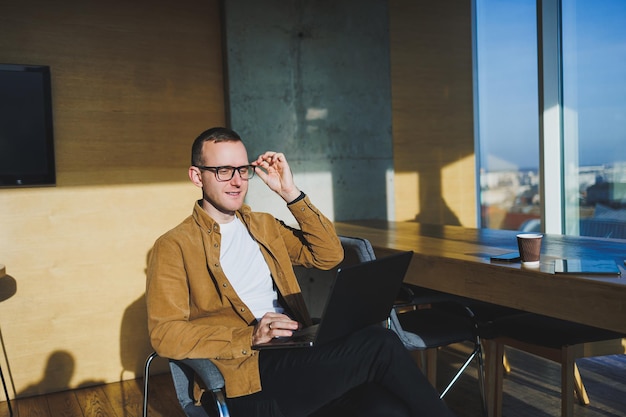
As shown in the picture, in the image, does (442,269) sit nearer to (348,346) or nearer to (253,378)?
(348,346)

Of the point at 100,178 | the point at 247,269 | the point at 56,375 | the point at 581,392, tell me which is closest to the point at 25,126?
the point at 100,178

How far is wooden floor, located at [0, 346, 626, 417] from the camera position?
312cm

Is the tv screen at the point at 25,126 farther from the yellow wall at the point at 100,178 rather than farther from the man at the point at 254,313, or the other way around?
the man at the point at 254,313

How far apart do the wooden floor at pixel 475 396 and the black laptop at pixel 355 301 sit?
1.45 meters

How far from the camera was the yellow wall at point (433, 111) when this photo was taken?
4758mm

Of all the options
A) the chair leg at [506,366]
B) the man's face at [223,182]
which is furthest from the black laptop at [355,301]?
the chair leg at [506,366]

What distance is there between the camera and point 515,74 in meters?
4.73

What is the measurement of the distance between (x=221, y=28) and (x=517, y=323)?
2.59 m

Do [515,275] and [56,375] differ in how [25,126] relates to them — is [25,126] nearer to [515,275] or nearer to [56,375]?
[56,375]

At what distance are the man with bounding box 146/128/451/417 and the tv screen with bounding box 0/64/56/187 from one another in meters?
1.83

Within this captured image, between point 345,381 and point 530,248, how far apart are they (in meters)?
0.78

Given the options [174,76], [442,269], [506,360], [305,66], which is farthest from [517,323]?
[174,76]

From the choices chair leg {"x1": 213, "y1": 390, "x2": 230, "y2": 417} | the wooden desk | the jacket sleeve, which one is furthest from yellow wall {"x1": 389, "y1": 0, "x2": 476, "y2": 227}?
chair leg {"x1": 213, "y1": 390, "x2": 230, "y2": 417}

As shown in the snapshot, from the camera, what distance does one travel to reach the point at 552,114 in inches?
Answer: 173
